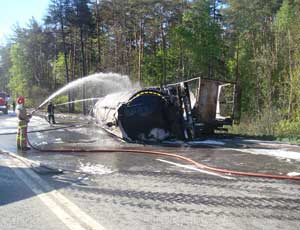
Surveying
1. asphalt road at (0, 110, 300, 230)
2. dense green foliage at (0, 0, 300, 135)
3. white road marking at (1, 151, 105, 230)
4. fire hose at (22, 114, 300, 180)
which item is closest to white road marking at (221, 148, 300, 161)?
asphalt road at (0, 110, 300, 230)

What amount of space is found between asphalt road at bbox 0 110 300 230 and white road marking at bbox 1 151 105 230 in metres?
0.01

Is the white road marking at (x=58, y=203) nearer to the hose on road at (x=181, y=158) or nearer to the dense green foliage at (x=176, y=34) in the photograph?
the hose on road at (x=181, y=158)

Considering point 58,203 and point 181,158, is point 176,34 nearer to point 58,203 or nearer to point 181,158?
point 181,158

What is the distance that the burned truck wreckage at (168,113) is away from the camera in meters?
15.3

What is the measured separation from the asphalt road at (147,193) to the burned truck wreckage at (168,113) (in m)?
3.45

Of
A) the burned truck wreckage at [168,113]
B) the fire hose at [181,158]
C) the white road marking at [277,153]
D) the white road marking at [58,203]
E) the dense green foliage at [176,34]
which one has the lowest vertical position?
the white road marking at [58,203]

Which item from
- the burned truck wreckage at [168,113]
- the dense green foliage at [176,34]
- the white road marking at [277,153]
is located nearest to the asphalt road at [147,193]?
the white road marking at [277,153]

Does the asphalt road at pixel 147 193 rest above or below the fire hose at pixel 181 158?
below

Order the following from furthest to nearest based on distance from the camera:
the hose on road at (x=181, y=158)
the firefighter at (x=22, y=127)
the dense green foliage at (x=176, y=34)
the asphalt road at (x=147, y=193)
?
the dense green foliage at (x=176, y=34) < the firefighter at (x=22, y=127) < the hose on road at (x=181, y=158) < the asphalt road at (x=147, y=193)

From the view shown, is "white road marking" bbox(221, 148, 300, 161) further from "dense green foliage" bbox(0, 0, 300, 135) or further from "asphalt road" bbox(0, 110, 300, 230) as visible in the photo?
"dense green foliage" bbox(0, 0, 300, 135)

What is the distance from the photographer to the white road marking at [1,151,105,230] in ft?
17.3

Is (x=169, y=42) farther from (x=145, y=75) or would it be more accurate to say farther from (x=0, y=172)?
(x=0, y=172)

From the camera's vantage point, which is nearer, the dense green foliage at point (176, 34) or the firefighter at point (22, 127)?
the firefighter at point (22, 127)

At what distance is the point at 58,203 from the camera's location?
6359mm
